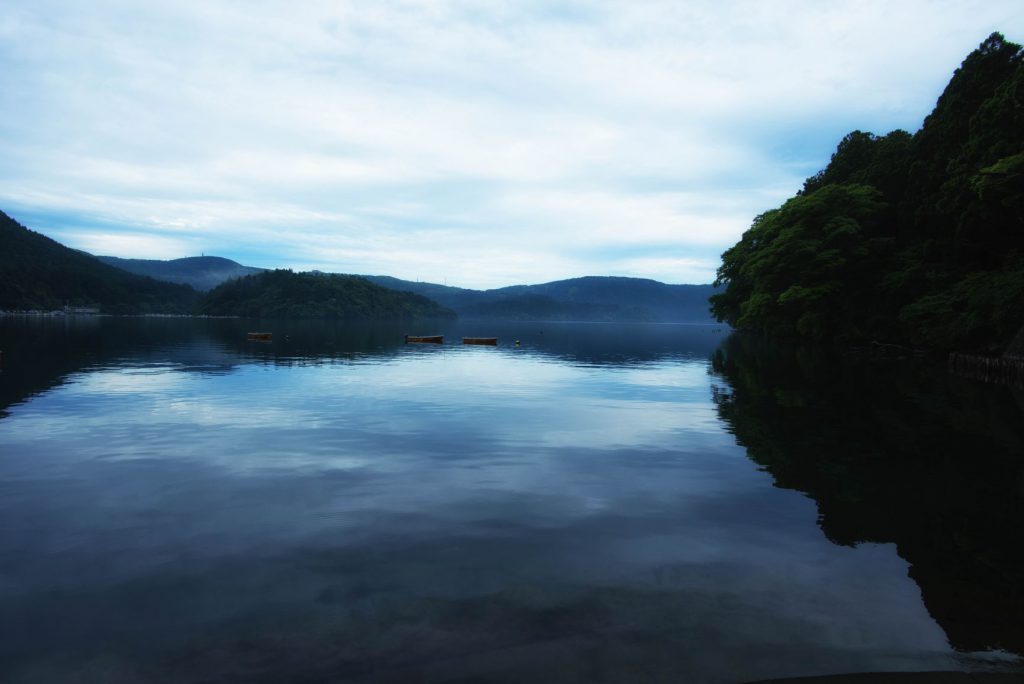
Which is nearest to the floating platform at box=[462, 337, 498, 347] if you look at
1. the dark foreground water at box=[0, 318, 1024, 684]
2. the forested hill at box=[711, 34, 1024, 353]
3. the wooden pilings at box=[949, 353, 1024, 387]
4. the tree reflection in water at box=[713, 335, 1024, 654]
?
the forested hill at box=[711, 34, 1024, 353]

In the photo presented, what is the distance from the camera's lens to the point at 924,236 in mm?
58656

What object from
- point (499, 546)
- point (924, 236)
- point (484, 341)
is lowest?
point (499, 546)

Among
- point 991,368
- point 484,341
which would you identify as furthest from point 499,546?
point 484,341

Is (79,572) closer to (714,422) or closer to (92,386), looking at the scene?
(714,422)

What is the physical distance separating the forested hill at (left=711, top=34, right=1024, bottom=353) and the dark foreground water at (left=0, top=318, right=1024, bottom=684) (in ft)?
78.4

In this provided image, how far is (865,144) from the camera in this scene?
86.2 meters

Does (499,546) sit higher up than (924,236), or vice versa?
(924,236)

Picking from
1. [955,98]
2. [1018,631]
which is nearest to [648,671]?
[1018,631]

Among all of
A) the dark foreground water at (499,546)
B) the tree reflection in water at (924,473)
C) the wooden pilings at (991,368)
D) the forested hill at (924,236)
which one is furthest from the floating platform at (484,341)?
the dark foreground water at (499,546)

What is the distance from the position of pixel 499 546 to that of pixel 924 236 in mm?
63886

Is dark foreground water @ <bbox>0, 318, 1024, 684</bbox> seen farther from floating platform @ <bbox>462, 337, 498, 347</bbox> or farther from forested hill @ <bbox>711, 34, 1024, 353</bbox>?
floating platform @ <bbox>462, 337, 498, 347</bbox>

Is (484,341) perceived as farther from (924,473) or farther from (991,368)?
(924,473)

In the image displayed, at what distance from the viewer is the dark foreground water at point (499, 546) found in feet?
24.7

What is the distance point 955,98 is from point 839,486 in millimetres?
57878
